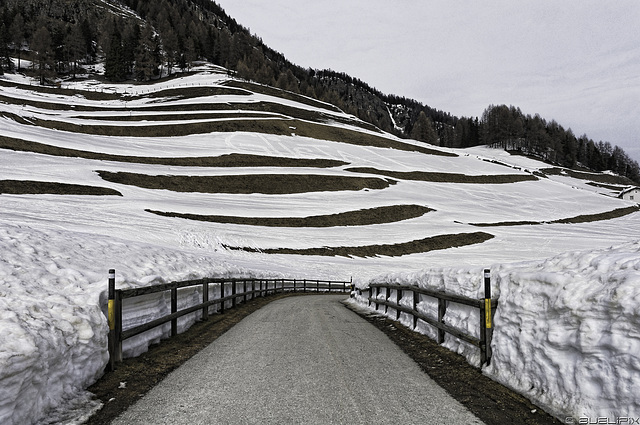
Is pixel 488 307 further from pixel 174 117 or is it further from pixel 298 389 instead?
pixel 174 117

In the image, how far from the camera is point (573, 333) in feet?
14.1

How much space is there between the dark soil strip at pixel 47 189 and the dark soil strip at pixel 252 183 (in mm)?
5697

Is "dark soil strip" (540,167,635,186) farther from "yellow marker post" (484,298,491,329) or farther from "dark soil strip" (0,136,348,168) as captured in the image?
"yellow marker post" (484,298,491,329)

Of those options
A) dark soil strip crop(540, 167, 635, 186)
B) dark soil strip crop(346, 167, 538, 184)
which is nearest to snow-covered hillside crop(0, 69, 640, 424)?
dark soil strip crop(346, 167, 538, 184)

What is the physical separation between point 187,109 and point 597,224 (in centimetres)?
8399

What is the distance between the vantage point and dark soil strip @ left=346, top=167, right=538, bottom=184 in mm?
72938

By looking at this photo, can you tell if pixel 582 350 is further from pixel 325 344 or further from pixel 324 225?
pixel 324 225

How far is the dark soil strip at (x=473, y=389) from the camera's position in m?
4.50

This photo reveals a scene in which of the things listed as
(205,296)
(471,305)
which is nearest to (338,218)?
(205,296)

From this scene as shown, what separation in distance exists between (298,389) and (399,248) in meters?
39.9

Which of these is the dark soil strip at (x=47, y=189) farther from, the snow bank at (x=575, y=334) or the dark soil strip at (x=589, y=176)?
the dark soil strip at (x=589, y=176)

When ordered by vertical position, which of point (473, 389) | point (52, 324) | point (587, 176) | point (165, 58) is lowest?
point (473, 389)

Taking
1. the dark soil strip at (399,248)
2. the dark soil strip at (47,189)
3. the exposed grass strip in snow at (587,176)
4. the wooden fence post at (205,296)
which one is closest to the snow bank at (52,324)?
the wooden fence post at (205,296)

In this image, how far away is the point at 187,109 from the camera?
91.6 m
